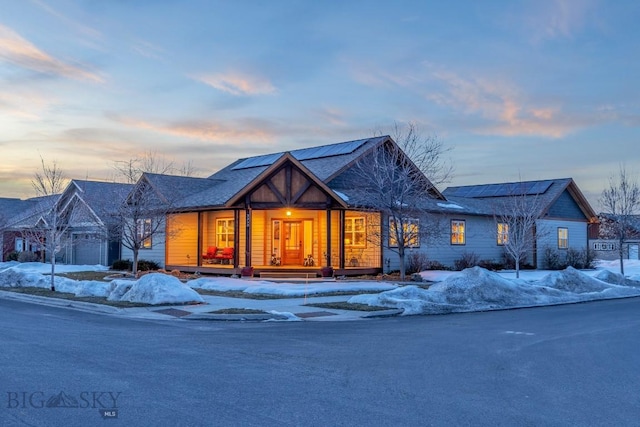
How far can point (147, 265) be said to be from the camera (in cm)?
3162

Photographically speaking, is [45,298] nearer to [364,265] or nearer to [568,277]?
[364,265]

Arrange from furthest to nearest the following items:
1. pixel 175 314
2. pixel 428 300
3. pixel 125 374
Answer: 1. pixel 428 300
2. pixel 175 314
3. pixel 125 374

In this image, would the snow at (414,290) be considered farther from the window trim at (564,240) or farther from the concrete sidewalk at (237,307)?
the window trim at (564,240)

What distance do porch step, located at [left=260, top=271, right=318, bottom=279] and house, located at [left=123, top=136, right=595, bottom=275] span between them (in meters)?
0.31

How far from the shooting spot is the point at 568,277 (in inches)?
958

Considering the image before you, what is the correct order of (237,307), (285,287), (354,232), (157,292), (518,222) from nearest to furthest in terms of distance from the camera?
(237,307) → (157,292) → (285,287) → (354,232) → (518,222)

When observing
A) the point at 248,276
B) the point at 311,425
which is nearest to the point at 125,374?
the point at 311,425

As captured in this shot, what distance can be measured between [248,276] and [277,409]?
20.6 m

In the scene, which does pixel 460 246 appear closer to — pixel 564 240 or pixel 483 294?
pixel 564 240

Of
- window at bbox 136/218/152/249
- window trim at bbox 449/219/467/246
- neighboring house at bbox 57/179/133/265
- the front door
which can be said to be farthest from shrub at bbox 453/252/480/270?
neighboring house at bbox 57/179/133/265

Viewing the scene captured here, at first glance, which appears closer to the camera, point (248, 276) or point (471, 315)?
point (471, 315)

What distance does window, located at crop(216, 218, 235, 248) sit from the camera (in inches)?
1225

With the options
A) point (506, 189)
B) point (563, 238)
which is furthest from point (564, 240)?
point (506, 189)

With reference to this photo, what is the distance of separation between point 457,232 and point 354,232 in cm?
676
